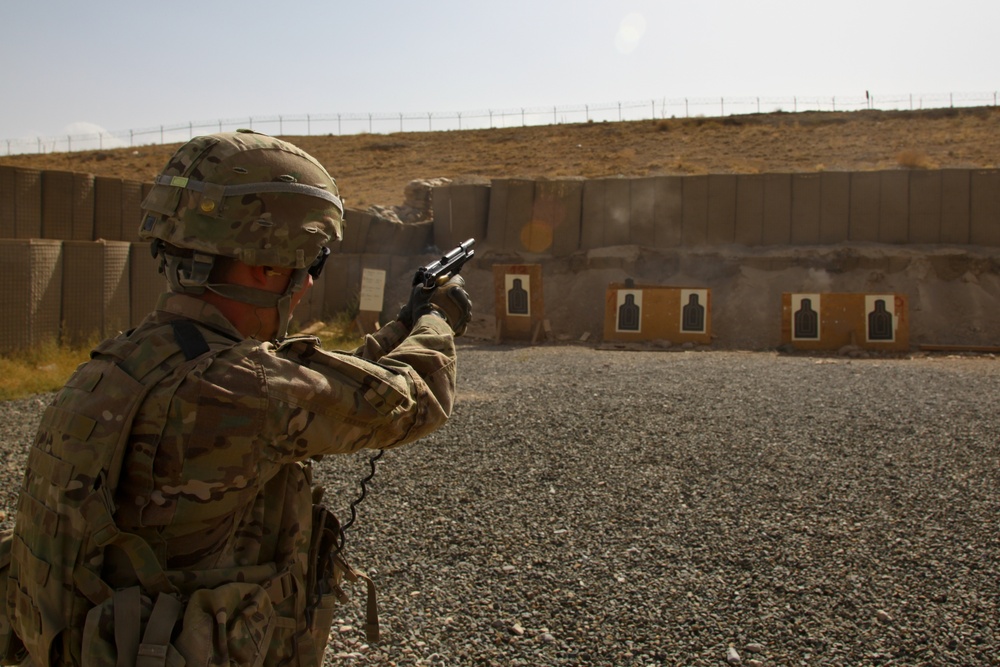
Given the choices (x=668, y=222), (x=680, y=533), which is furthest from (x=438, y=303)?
(x=668, y=222)

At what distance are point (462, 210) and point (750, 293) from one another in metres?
5.98

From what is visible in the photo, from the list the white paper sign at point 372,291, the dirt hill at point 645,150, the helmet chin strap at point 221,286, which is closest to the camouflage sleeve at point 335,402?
the helmet chin strap at point 221,286

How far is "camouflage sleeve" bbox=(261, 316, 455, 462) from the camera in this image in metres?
1.63

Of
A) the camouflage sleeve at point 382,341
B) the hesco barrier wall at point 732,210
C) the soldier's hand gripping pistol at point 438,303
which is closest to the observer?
the camouflage sleeve at point 382,341

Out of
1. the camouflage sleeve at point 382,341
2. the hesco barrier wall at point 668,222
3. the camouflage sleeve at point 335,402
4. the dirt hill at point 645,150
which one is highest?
the dirt hill at point 645,150

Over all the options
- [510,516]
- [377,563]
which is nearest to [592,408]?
[510,516]

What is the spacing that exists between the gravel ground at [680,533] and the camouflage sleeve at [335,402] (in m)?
1.75

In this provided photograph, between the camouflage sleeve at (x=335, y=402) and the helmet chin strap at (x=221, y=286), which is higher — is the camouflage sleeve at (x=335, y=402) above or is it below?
below

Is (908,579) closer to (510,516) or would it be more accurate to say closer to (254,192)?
(510,516)

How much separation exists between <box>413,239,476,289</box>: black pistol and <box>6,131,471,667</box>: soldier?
0.52 meters

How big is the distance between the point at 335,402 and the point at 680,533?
320 centimetres

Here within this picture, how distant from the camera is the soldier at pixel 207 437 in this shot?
5.15 ft

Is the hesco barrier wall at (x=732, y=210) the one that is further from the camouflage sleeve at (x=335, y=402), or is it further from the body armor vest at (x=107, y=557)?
the body armor vest at (x=107, y=557)

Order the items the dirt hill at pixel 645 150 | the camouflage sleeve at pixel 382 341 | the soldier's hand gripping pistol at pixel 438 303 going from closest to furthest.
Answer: the camouflage sleeve at pixel 382 341 < the soldier's hand gripping pistol at pixel 438 303 < the dirt hill at pixel 645 150
